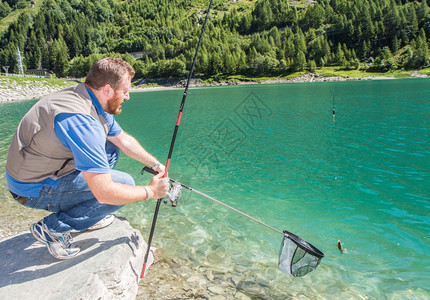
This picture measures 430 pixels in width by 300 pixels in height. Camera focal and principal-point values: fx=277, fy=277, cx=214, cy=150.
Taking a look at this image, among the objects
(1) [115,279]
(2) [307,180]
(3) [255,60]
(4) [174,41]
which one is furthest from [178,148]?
(4) [174,41]


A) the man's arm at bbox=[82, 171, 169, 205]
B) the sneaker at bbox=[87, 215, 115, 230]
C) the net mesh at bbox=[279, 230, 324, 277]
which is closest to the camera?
the man's arm at bbox=[82, 171, 169, 205]

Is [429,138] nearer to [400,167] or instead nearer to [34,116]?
[400,167]

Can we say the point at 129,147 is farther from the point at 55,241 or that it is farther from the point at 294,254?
the point at 294,254

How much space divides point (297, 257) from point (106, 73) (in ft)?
12.3

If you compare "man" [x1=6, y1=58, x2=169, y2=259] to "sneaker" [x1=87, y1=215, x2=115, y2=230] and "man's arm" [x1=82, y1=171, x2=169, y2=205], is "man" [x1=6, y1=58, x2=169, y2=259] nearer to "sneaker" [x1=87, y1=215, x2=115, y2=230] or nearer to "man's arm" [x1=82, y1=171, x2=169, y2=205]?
"man's arm" [x1=82, y1=171, x2=169, y2=205]

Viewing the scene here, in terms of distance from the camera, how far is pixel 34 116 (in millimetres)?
2887

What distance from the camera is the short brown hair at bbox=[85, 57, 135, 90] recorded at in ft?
10.4

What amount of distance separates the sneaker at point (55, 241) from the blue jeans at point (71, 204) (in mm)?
68

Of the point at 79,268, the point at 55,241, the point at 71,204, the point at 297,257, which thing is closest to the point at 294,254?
the point at 297,257

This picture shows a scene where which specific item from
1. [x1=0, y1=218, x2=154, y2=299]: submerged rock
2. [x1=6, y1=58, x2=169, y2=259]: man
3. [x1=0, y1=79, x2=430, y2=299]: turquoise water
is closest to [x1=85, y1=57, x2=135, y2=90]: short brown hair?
[x1=6, y1=58, x2=169, y2=259]: man

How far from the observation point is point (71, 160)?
10.8ft

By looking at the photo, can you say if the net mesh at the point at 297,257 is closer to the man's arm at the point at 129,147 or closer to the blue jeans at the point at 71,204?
the man's arm at the point at 129,147

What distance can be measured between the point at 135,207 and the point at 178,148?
27.9 feet

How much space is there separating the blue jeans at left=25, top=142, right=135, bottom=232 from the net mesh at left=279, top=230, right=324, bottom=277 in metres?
2.64
